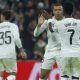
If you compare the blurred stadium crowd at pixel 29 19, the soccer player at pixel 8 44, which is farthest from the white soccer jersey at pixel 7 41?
the blurred stadium crowd at pixel 29 19

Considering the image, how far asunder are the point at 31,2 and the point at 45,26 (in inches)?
414

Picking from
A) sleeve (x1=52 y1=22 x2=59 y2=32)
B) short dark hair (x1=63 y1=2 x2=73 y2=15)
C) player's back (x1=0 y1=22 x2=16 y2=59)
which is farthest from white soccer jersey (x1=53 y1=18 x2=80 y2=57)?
player's back (x1=0 y1=22 x2=16 y2=59)

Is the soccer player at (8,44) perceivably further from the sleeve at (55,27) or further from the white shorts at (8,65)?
the sleeve at (55,27)

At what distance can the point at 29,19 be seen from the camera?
2211cm

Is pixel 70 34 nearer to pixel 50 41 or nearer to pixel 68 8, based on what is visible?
pixel 68 8

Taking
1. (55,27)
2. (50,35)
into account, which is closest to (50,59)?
(50,35)

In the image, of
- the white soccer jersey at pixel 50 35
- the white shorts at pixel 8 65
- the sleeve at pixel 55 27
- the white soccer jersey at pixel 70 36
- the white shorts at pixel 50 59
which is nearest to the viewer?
the white soccer jersey at pixel 70 36

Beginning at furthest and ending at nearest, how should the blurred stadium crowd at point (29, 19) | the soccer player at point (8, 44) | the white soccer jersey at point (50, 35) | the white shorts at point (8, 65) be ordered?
the blurred stadium crowd at point (29, 19) < the white shorts at point (8, 65) < the soccer player at point (8, 44) < the white soccer jersey at point (50, 35)

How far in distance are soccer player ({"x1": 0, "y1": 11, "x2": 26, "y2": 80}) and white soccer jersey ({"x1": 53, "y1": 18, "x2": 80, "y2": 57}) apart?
76.7 inches

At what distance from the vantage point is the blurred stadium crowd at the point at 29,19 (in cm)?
1964

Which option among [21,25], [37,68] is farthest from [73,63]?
[21,25]

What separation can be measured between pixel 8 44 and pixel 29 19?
8.30 m

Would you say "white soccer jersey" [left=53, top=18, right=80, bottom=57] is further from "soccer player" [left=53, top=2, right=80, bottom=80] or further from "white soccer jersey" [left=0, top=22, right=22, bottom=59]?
"white soccer jersey" [left=0, top=22, right=22, bottom=59]

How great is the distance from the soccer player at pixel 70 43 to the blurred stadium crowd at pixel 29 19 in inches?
246
